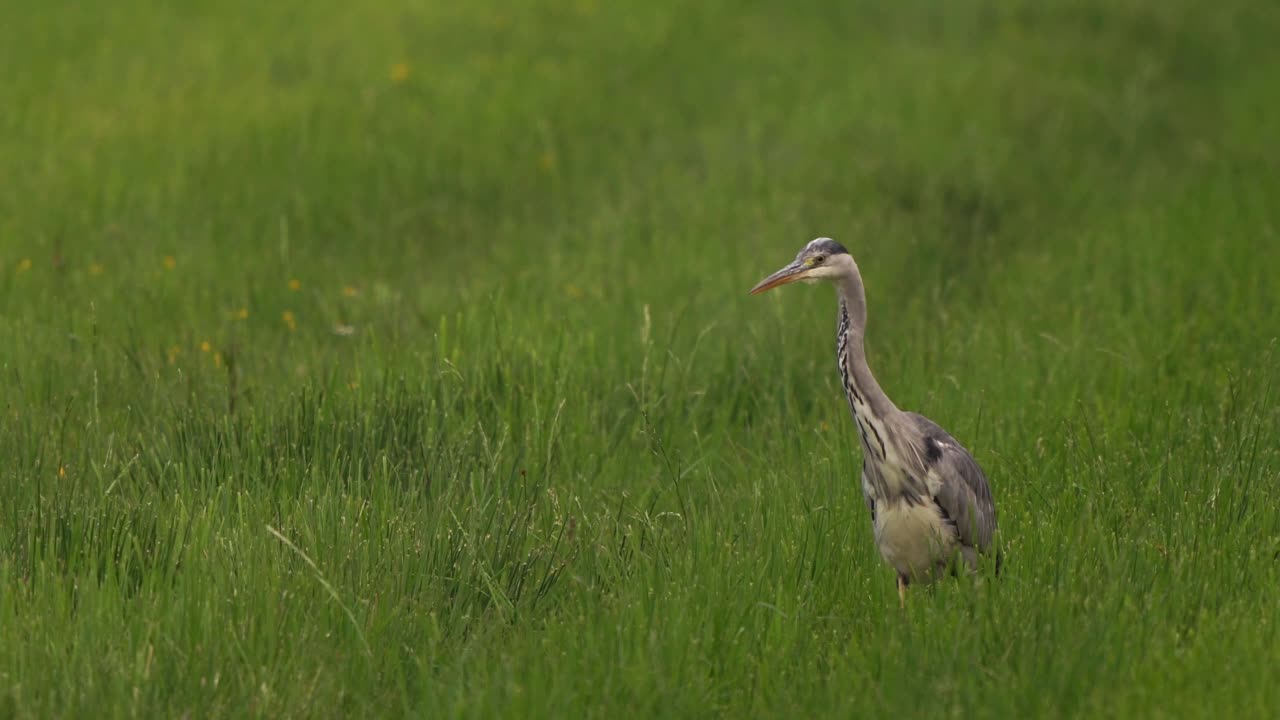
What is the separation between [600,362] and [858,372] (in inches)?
91.1

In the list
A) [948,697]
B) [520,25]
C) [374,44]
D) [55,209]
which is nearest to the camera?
[948,697]

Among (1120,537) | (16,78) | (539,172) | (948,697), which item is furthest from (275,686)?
(16,78)

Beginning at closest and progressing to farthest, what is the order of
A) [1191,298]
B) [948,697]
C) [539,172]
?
[948,697] → [1191,298] → [539,172]

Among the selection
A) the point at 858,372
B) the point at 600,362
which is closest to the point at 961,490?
the point at 858,372

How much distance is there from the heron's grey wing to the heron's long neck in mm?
181

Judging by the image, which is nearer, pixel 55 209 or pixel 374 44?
pixel 55 209

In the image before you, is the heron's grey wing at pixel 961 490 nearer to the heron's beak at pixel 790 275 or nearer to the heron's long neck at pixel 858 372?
the heron's long neck at pixel 858 372

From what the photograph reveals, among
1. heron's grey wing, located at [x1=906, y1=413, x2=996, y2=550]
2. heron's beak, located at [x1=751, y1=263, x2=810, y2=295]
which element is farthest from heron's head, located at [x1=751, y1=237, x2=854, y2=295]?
heron's grey wing, located at [x1=906, y1=413, x2=996, y2=550]

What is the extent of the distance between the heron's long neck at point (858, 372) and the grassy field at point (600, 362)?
0.40 m

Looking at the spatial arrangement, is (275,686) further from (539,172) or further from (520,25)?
(520,25)

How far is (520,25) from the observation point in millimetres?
13273

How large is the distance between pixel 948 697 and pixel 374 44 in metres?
9.69

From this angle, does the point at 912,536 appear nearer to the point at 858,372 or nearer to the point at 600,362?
the point at 858,372

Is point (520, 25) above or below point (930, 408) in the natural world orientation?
above
